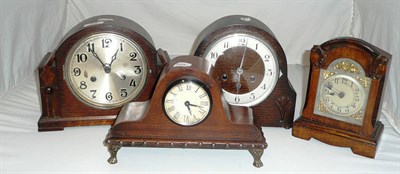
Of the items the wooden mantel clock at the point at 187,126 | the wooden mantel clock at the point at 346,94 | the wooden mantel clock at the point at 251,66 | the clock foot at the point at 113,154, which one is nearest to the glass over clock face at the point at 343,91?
the wooden mantel clock at the point at 346,94

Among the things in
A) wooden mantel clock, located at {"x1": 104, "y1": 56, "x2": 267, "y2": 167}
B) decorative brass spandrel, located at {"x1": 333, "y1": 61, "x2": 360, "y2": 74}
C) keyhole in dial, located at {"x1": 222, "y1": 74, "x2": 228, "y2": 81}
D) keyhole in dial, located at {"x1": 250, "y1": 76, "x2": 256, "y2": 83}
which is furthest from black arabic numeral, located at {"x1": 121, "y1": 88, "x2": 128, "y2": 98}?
decorative brass spandrel, located at {"x1": 333, "y1": 61, "x2": 360, "y2": 74}

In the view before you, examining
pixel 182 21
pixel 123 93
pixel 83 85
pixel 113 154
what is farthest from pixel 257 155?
pixel 182 21

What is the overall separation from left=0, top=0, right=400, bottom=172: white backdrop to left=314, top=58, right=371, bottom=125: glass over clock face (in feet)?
1.54

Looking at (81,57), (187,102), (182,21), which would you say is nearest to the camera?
(187,102)

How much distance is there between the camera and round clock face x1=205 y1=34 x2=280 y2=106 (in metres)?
1.54

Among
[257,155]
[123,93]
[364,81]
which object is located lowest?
[257,155]

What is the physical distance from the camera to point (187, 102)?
130cm

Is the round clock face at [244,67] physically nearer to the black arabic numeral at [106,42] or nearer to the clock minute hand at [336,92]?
the clock minute hand at [336,92]

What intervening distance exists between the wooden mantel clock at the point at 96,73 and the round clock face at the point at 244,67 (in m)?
0.24

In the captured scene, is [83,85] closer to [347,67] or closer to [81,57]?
[81,57]

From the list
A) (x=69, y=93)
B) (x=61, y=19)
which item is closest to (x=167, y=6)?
(x=61, y=19)

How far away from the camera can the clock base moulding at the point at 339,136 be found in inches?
56.1

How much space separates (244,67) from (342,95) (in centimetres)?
35

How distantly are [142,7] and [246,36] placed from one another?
965 millimetres
